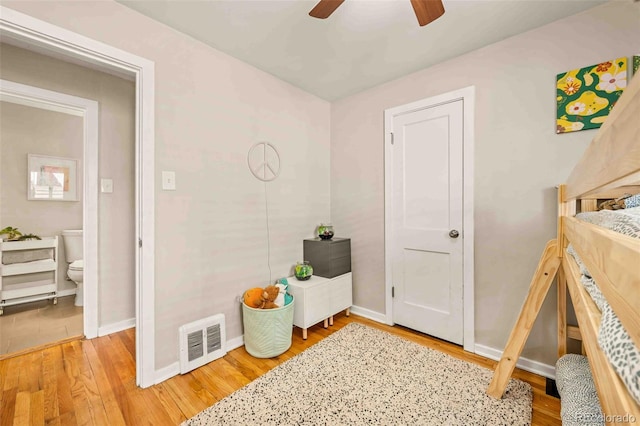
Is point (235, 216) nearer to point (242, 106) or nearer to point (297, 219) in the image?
point (297, 219)

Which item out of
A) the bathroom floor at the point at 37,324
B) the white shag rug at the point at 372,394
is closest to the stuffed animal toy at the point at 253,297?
the white shag rug at the point at 372,394

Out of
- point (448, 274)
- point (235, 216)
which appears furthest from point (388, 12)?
point (448, 274)

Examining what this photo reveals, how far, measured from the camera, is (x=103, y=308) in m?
2.35

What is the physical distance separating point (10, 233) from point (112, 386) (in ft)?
8.34

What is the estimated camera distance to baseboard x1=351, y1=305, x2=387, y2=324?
8.34 ft

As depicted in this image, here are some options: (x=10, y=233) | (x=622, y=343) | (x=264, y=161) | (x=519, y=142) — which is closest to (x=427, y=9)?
(x=519, y=142)

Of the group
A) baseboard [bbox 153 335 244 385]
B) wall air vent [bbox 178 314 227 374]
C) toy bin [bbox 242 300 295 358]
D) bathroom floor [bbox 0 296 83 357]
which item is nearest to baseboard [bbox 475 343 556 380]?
toy bin [bbox 242 300 295 358]

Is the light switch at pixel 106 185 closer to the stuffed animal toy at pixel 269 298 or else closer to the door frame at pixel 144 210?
the door frame at pixel 144 210

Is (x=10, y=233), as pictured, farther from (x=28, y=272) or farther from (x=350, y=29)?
(x=350, y=29)

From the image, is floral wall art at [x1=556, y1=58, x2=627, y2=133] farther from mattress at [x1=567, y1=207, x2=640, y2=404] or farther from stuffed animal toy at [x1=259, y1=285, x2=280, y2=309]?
stuffed animal toy at [x1=259, y1=285, x2=280, y2=309]

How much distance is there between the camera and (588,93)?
62.1 inches

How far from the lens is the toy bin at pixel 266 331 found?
6.34ft

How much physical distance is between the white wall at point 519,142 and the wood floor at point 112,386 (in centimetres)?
44

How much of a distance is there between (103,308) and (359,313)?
234 centimetres
